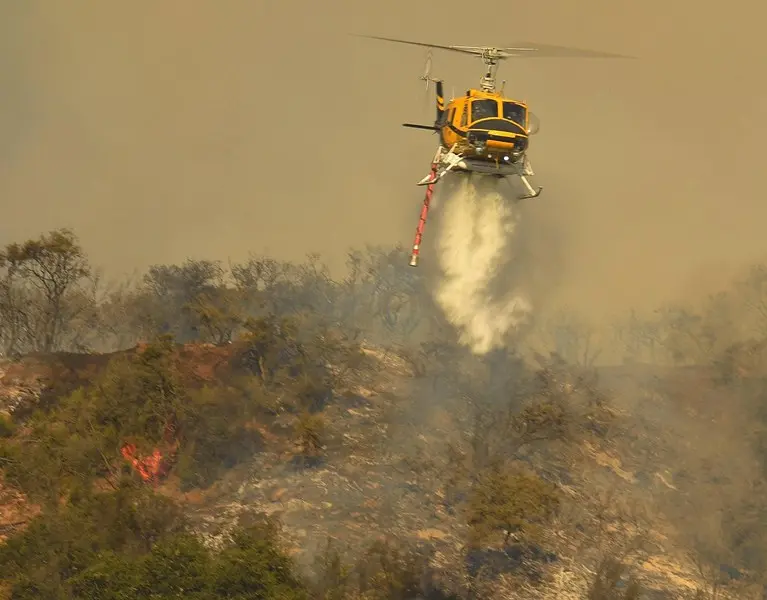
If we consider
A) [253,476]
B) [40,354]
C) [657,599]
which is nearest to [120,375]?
[253,476]

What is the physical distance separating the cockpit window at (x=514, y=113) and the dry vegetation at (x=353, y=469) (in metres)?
12.1

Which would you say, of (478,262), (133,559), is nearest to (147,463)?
(133,559)

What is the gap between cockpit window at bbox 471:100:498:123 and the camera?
84.8 feet

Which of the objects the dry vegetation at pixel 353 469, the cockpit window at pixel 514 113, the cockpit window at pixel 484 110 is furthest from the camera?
the cockpit window at pixel 514 113

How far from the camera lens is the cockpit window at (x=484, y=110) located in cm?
2584

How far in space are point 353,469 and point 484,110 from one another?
14451 mm

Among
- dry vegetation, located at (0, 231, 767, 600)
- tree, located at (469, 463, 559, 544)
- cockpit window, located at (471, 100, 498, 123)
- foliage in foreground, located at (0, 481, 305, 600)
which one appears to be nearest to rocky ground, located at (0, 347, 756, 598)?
dry vegetation, located at (0, 231, 767, 600)

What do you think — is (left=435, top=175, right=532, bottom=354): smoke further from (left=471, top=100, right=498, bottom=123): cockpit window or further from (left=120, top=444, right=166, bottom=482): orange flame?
(left=120, top=444, right=166, bottom=482): orange flame

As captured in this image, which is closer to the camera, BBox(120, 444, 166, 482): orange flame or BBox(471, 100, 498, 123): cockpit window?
BBox(471, 100, 498, 123): cockpit window

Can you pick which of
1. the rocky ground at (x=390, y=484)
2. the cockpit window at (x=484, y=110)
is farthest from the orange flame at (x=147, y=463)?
the cockpit window at (x=484, y=110)

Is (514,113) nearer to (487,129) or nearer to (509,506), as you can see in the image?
(487,129)

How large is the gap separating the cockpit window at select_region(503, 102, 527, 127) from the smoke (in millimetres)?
4584

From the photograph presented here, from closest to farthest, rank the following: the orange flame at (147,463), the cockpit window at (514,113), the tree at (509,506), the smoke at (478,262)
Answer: the tree at (509,506)
the cockpit window at (514,113)
the orange flame at (147,463)
the smoke at (478,262)

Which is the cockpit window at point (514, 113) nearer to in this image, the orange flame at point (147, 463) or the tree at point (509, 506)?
the tree at point (509, 506)
